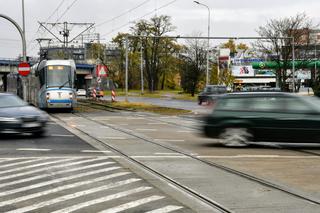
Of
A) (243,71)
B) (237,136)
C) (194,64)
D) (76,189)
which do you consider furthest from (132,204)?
(243,71)

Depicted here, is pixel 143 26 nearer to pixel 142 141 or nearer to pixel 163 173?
pixel 142 141

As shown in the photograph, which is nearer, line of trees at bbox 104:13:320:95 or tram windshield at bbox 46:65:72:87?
tram windshield at bbox 46:65:72:87

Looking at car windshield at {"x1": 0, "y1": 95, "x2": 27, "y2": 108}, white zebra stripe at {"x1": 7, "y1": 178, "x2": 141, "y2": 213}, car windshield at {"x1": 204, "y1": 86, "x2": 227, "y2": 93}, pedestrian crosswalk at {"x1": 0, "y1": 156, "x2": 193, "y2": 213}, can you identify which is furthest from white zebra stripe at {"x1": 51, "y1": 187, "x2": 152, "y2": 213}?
car windshield at {"x1": 204, "y1": 86, "x2": 227, "y2": 93}

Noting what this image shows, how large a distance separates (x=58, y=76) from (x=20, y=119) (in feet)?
54.3

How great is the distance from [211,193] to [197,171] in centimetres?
234

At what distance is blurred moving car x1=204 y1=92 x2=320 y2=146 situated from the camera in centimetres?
1450

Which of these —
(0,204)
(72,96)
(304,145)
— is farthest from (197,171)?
(72,96)

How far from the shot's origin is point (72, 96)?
33.7 m

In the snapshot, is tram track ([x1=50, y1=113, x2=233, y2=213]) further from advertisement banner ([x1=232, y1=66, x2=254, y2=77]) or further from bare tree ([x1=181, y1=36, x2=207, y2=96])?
advertisement banner ([x1=232, y1=66, x2=254, y2=77])

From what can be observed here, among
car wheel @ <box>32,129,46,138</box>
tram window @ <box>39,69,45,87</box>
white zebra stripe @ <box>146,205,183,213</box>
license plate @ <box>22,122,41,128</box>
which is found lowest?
car wheel @ <box>32,129,46,138</box>

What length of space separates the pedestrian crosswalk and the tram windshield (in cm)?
2185

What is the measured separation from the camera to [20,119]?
17.2m

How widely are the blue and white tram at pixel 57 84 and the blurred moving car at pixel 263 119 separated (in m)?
19.2

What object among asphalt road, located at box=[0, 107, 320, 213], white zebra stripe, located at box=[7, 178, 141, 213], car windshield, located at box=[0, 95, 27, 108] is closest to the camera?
white zebra stripe, located at box=[7, 178, 141, 213]
